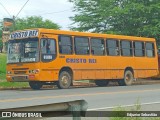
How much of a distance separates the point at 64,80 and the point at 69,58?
3.79ft

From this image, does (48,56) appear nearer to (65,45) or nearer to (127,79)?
(65,45)

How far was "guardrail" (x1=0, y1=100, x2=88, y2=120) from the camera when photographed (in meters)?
3.99

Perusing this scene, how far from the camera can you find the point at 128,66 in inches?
1018

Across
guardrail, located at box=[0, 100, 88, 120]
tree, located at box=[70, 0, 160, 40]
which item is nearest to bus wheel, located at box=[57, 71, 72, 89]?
tree, located at box=[70, 0, 160, 40]

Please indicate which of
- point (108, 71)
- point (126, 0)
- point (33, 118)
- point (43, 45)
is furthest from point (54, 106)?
point (126, 0)

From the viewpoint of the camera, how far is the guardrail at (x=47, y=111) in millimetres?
3990

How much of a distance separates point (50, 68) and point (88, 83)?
697 cm

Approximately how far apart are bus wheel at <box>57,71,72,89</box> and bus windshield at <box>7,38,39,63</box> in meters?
1.68

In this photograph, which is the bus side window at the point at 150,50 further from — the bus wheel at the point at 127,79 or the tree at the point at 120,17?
the tree at the point at 120,17

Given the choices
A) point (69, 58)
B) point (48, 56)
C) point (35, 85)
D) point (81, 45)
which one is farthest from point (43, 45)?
point (81, 45)

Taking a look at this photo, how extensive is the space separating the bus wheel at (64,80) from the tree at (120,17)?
12.4m

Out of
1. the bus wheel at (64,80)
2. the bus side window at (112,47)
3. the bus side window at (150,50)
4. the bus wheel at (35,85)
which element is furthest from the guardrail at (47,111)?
the bus side window at (150,50)

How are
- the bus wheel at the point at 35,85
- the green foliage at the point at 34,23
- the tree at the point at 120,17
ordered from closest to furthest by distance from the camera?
the bus wheel at the point at 35,85, the tree at the point at 120,17, the green foliage at the point at 34,23

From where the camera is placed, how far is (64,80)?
71.2 feet
